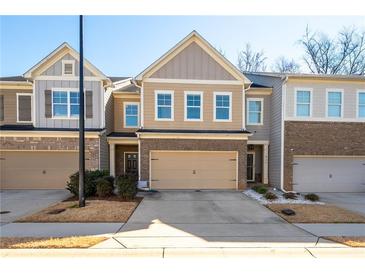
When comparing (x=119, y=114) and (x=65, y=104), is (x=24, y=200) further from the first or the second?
(x=119, y=114)

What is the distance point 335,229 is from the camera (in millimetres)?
7227

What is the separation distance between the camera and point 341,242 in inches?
236

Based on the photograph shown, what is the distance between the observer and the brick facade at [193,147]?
13.9 m

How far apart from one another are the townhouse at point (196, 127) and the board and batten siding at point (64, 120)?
0.05 metres

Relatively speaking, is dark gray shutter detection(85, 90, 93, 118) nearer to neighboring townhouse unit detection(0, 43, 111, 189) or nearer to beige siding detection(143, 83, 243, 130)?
neighboring townhouse unit detection(0, 43, 111, 189)

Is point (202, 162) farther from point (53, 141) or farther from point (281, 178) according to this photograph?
point (53, 141)

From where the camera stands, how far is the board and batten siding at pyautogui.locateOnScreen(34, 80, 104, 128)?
14469 millimetres

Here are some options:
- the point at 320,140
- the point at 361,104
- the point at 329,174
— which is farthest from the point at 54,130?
the point at 361,104

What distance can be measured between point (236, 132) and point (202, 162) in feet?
8.29

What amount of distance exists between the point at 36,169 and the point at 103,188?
5525mm

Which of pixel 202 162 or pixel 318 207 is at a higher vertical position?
pixel 202 162

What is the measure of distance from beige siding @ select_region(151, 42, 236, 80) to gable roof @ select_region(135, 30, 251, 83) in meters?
0.17

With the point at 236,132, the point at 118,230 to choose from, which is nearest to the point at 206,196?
the point at 236,132

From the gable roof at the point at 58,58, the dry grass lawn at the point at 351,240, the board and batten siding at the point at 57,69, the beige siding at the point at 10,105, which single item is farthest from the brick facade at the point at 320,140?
the beige siding at the point at 10,105
